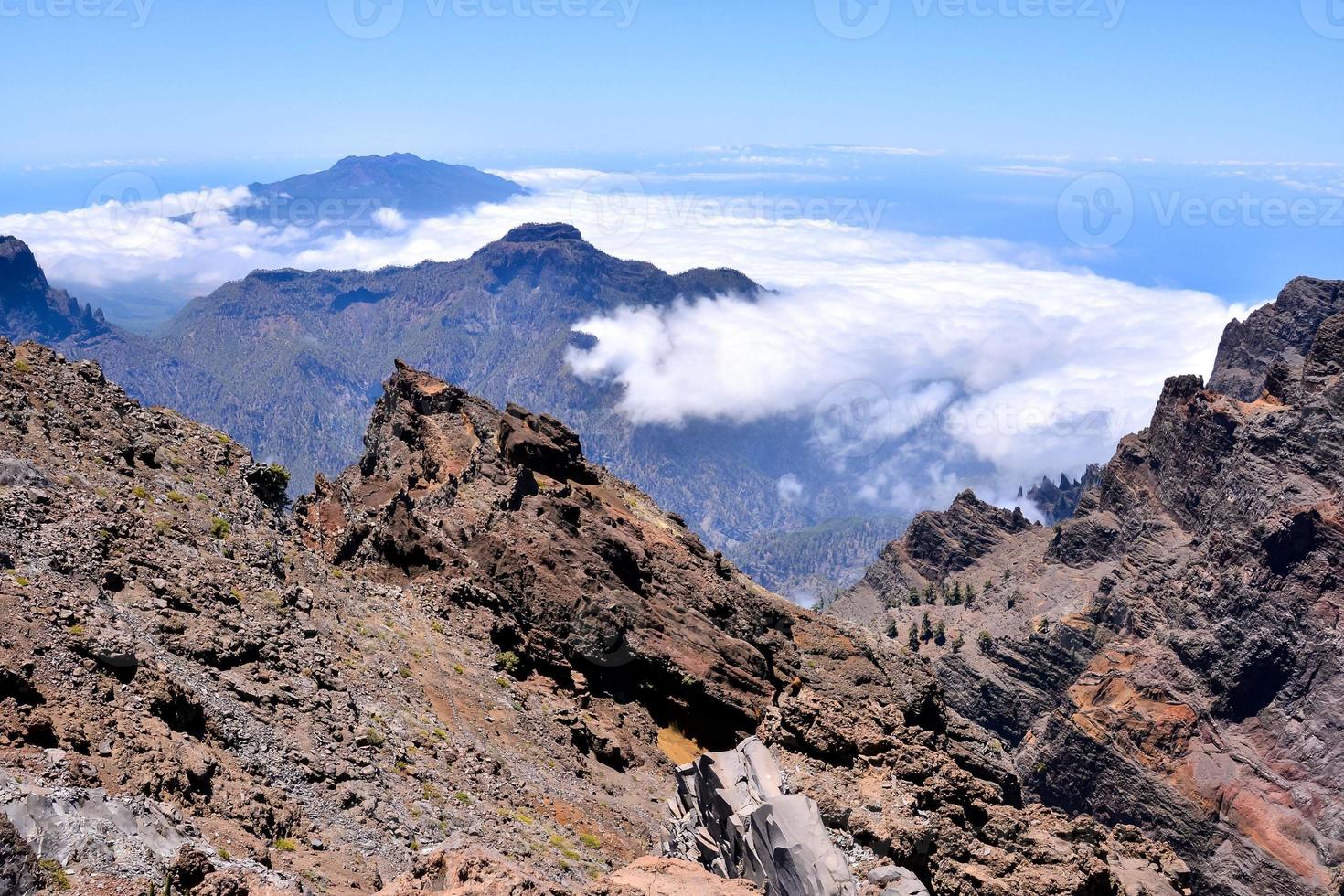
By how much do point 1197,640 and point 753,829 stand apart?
93.9m

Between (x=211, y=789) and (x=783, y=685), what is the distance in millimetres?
30596

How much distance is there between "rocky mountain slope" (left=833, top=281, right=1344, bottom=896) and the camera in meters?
88.4

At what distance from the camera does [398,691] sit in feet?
104

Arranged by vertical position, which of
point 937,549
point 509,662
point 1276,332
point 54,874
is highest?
point 54,874

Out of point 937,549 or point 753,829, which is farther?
point 937,549

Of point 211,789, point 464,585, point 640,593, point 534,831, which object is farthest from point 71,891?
point 640,593

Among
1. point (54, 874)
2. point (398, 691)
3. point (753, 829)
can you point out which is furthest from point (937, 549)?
point (54, 874)

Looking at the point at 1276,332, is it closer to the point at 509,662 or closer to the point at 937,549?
the point at 937,549

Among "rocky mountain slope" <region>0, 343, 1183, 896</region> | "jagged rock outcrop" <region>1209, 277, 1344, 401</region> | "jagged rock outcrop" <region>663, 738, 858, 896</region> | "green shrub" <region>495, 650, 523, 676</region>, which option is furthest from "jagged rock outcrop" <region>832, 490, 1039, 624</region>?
"jagged rock outcrop" <region>663, 738, 858, 896</region>

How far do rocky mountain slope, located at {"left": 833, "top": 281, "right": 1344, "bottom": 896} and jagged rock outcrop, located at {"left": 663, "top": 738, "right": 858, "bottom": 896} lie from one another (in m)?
72.3

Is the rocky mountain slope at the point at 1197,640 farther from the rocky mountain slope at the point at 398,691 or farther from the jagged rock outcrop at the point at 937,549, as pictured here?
the rocky mountain slope at the point at 398,691

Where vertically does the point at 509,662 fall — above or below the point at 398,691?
below

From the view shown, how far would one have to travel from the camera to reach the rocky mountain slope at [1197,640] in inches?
3479

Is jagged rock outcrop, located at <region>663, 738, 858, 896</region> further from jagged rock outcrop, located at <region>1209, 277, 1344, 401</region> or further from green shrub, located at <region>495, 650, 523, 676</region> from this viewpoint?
jagged rock outcrop, located at <region>1209, 277, 1344, 401</region>
